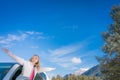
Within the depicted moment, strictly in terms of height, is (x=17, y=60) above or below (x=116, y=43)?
below

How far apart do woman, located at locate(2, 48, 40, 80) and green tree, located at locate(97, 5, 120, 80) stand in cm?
3715

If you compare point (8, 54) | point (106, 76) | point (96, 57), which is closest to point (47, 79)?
point (8, 54)

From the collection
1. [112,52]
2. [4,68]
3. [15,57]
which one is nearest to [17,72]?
[4,68]

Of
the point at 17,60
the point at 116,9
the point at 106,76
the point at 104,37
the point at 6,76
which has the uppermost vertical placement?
the point at 116,9

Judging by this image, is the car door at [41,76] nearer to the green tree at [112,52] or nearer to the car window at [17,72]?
the car window at [17,72]

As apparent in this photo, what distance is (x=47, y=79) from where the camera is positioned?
7.51 metres

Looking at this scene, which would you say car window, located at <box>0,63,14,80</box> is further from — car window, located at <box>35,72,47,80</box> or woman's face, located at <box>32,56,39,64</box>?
car window, located at <box>35,72,47,80</box>

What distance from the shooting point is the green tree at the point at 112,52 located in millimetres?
43781

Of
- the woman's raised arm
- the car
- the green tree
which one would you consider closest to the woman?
the woman's raised arm

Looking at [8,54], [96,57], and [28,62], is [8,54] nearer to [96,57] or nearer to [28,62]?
[28,62]

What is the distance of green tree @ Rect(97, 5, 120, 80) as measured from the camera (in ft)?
144

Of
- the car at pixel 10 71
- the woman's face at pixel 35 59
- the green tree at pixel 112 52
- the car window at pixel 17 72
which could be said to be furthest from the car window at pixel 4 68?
the green tree at pixel 112 52

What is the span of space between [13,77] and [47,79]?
139 cm

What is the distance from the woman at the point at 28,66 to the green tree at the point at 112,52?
122 feet
